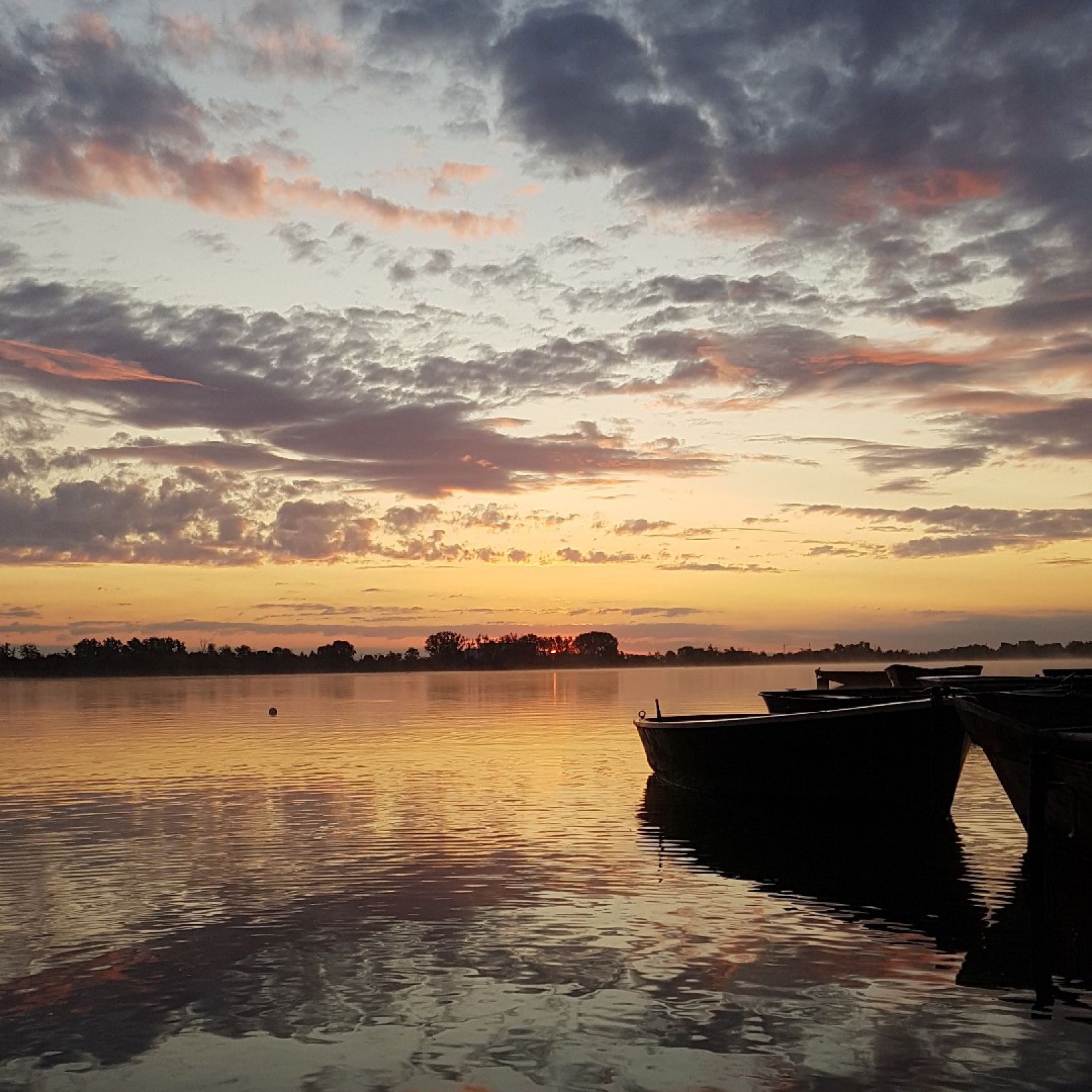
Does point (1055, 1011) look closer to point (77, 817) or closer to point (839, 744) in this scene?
point (839, 744)

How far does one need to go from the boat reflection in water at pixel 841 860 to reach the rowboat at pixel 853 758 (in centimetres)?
54

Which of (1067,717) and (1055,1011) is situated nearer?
(1055,1011)

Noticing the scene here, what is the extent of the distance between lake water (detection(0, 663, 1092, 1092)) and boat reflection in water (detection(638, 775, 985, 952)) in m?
0.10

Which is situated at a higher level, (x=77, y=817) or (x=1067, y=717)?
(x=1067, y=717)

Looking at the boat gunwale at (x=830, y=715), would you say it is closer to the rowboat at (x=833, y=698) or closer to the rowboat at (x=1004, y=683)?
the rowboat at (x=833, y=698)

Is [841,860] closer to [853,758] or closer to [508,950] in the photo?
[853,758]

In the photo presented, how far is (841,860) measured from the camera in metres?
22.0

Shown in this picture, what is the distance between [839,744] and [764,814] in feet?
9.39

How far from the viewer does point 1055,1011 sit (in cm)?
1209

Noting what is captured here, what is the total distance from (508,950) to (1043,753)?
33.1 ft

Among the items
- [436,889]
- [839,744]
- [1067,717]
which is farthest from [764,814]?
[436,889]

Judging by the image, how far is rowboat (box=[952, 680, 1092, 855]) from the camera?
1848 centimetres

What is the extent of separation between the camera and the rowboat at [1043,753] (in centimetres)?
1848

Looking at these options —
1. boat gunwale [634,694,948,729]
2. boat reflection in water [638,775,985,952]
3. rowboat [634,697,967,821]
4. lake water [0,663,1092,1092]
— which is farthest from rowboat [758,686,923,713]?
boat reflection in water [638,775,985,952]
